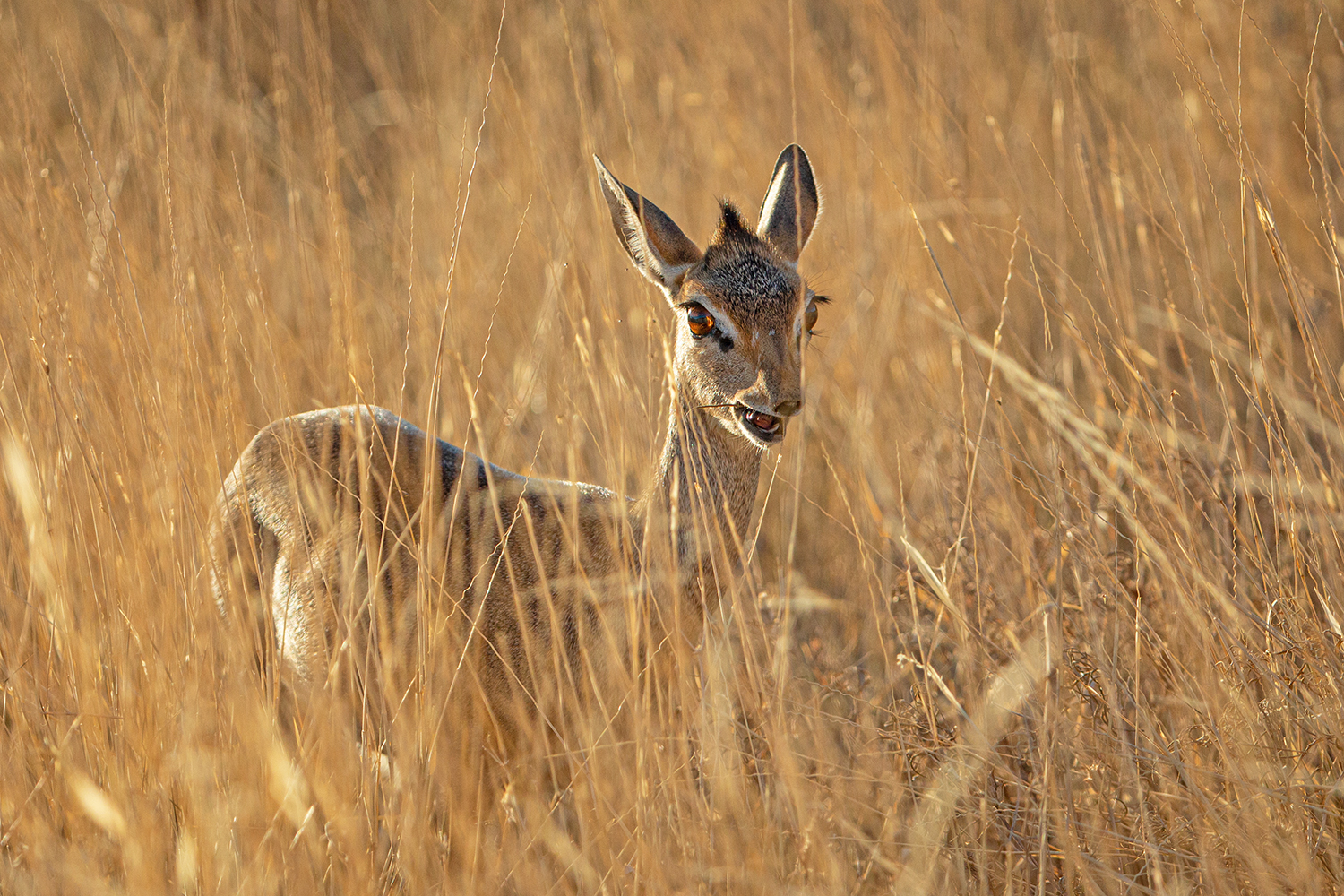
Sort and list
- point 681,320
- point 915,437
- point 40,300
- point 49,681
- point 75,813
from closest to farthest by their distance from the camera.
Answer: point 75,813 < point 49,681 < point 40,300 < point 681,320 < point 915,437

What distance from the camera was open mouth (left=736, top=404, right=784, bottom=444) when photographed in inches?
109

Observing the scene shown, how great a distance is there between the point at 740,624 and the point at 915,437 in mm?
2066

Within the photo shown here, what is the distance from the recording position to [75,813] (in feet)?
6.75

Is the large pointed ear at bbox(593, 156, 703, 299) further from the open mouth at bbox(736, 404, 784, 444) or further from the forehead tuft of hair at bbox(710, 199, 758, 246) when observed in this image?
the open mouth at bbox(736, 404, 784, 444)

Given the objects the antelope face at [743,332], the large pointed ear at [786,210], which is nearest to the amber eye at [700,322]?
the antelope face at [743,332]

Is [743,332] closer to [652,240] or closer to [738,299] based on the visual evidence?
[738,299]

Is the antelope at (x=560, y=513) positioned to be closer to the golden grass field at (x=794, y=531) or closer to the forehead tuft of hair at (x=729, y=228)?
the forehead tuft of hair at (x=729, y=228)

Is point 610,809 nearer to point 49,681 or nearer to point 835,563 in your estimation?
point 49,681

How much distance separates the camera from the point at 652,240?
315 centimetres

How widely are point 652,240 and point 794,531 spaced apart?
3.12 ft

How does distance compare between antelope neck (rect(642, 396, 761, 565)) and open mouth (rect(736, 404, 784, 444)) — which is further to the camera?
antelope neck (rect(642, 396, 761, 565))

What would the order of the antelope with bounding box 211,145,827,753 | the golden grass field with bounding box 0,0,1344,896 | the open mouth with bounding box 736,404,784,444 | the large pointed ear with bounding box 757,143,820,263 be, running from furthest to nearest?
the large pointed ear with bounding box 757,143,820,263
the open mouth with bounding box 736,404,784,444
the antelope with bounding box 211,145,827,753
the golden grass field with bounding box 0,0,1344,896

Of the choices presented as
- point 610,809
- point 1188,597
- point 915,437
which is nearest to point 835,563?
point 915,437

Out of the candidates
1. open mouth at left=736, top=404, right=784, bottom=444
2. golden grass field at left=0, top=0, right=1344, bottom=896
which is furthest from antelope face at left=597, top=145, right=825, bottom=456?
golden grass field at left=0, top=0, right=1344, bottom=896
